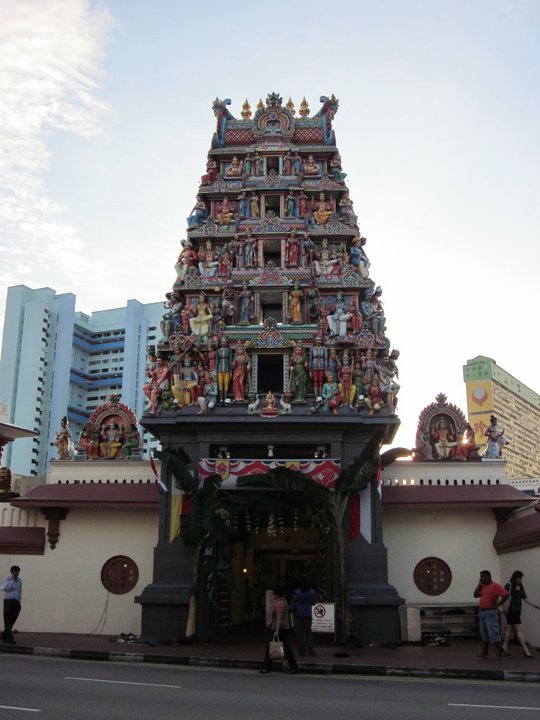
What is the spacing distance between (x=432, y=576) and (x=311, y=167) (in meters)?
14.3

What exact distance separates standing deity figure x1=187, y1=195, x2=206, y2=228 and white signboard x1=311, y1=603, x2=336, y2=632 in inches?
542

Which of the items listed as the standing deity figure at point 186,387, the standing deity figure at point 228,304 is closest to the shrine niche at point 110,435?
the standing deity figure at point 186,387

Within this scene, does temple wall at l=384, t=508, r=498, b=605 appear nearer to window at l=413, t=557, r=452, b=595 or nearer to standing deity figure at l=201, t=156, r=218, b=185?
window at l=413, t=557, r=452, b=595

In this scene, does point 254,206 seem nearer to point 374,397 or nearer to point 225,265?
point 225,265

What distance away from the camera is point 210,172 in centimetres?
2656

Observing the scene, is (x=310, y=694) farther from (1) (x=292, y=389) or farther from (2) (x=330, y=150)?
(2) (x=330, y=150)

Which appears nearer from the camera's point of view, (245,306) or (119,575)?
(119,575)

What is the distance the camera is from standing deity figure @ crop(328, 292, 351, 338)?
22906mm

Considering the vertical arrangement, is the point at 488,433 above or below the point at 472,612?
above

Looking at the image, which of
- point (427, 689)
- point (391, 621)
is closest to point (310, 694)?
point (427, 689)

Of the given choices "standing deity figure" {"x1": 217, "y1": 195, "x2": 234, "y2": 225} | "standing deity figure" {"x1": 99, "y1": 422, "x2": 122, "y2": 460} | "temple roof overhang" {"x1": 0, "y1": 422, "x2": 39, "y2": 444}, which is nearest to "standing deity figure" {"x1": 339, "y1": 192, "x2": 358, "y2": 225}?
"standing deity figure" {"x1": 217, "y1": 195, "x2": 234, "y2": 225}

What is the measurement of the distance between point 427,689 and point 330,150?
63.6ft

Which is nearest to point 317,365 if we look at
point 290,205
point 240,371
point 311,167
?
point 240,371

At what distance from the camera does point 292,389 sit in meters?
21.7
